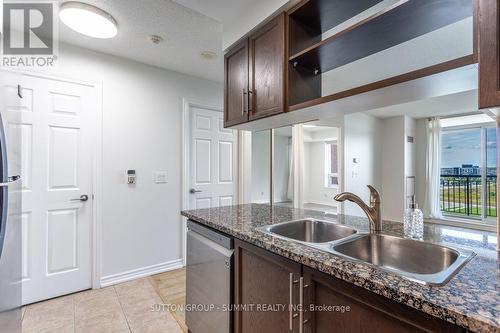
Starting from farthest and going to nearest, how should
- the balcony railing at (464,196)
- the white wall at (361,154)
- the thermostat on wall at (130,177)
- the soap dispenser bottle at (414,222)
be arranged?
the thermostat on wall at (130,177) → the white wall at (361,154) → the balcony railing at (464,196) → the soap dispenser bottle at (414,222)

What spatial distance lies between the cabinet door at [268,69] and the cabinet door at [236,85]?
0.07 meters

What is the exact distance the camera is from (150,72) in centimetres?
281

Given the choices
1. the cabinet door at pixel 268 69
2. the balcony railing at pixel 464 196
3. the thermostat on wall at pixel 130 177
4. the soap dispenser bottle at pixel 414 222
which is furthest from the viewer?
the thermostat on wall at pixel 130 177

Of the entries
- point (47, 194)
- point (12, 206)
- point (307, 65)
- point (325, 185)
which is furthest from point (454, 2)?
point (47, 194)

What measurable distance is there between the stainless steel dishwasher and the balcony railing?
77.6 inches

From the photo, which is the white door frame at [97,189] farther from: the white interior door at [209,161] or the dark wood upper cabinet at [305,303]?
the dark wood upper cabinet at [305,303]

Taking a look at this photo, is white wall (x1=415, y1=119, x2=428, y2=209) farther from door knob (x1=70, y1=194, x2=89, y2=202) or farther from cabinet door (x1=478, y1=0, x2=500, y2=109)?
door knob (x1=70, y1=194, x2=89, y2=202)

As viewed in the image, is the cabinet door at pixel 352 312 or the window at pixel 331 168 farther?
the window at pixel 331 168

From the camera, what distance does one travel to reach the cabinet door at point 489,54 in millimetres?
718

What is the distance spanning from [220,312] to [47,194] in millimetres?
2001

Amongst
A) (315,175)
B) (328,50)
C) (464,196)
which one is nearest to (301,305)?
(328,50)

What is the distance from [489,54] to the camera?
73 cm

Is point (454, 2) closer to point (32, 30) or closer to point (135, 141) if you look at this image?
point (135, 141)

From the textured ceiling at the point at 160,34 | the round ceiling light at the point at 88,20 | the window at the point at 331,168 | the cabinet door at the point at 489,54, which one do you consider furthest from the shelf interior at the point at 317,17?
the round ceiling light at the point at 88,20
